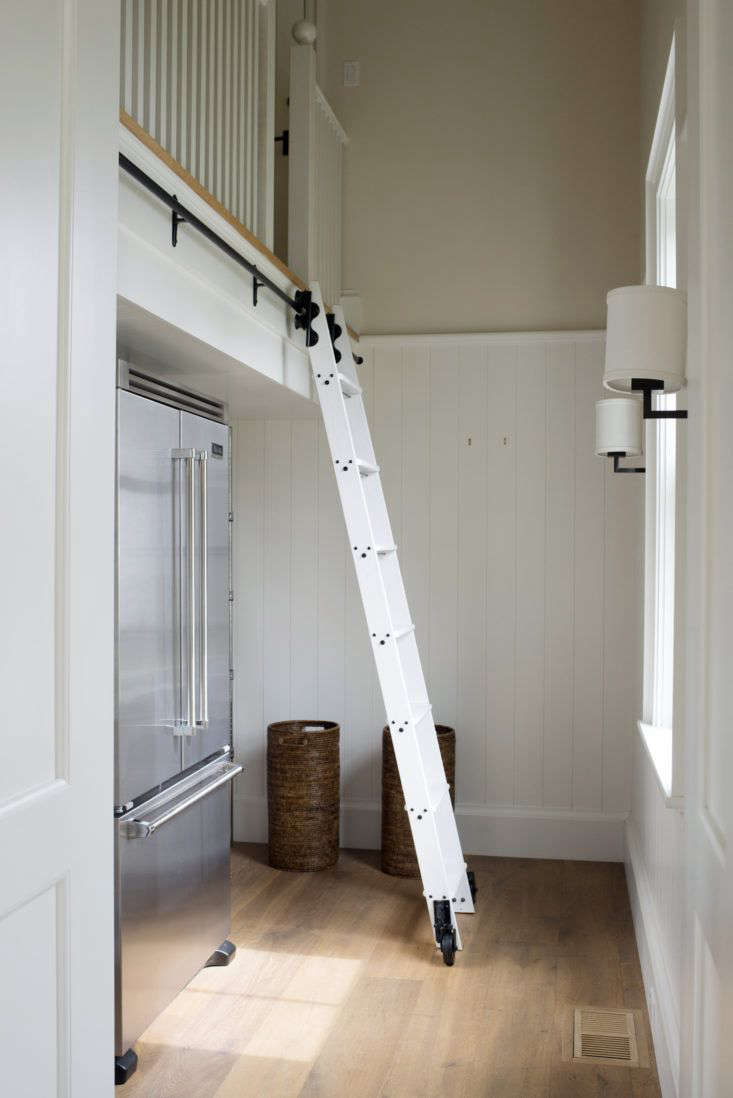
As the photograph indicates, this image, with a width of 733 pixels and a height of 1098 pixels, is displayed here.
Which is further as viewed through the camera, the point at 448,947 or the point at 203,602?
the point at 448,947

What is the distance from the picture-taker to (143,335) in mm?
2709

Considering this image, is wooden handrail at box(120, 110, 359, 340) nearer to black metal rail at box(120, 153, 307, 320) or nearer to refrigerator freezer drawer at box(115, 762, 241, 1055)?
black metal rail at box(120, 153, 307, 320)

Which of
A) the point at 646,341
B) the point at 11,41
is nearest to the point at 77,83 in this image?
the point at 11,41

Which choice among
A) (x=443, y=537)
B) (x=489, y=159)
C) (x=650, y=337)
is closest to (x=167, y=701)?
(x=650, y=337)

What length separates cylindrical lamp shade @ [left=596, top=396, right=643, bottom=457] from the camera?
9.99 feet

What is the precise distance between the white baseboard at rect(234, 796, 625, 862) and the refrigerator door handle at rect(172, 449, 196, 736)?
190cm

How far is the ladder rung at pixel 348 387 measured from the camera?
3.79 m

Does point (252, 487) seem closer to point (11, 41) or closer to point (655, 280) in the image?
point (655, 280)

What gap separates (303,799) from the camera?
4316 mm

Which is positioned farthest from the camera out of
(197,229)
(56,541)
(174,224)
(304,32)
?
(304,32)

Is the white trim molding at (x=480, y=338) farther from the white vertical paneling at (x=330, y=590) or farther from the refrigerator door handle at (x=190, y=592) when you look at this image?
the refrigerator door handle at (x=190, y=592)

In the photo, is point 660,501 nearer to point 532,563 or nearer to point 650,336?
point 532,563

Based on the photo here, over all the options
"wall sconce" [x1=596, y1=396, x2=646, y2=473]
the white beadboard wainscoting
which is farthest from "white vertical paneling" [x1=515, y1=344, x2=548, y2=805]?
"wall sconce" [x1=596, y1=396, x2=646, y2=473]

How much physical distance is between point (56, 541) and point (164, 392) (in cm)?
157
